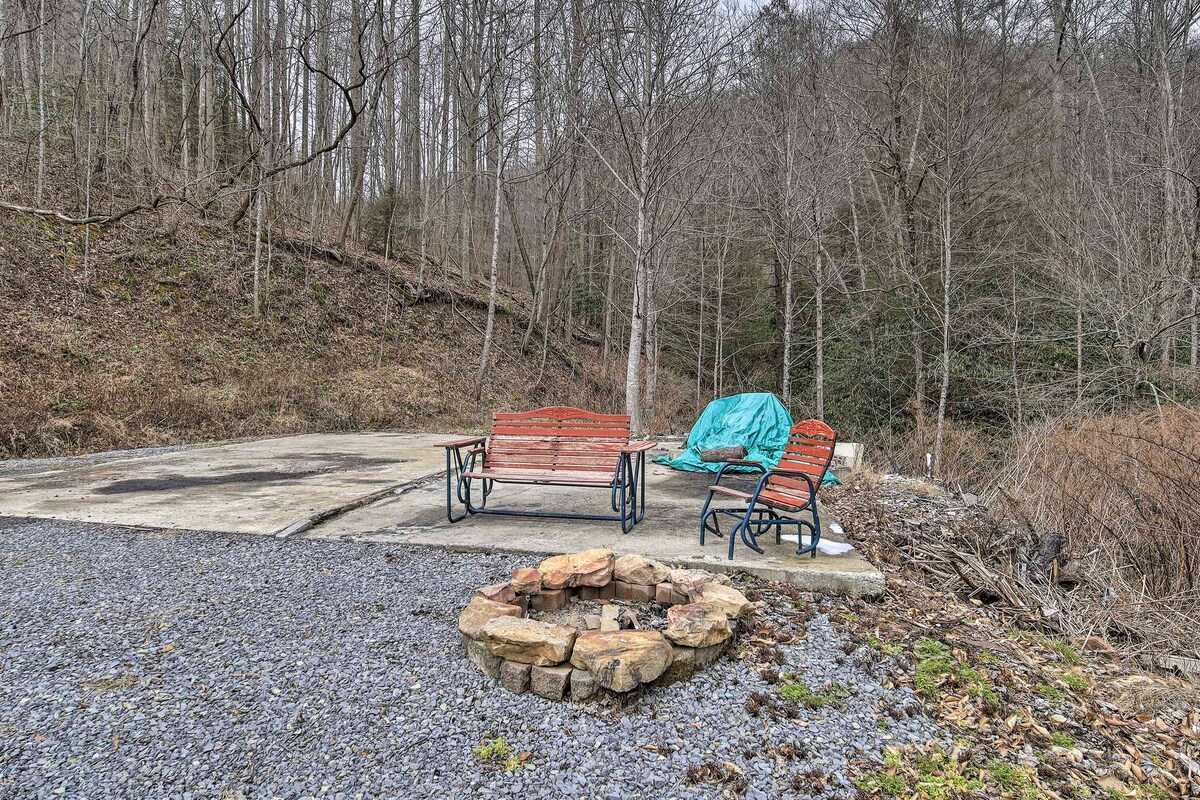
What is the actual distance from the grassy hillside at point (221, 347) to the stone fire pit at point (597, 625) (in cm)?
870

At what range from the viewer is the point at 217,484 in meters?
6.09

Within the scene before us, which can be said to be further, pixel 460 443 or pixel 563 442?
pixel 563 442

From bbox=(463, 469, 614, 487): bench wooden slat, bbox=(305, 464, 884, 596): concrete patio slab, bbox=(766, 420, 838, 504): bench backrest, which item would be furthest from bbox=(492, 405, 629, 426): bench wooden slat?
bbox=(766, 420, 838, 504): bench backrest

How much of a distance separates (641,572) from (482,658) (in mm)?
1013

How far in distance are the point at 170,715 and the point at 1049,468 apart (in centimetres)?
652

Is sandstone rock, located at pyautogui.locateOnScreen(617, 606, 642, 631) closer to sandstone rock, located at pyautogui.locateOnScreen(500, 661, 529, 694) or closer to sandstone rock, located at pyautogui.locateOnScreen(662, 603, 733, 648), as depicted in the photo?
sandstone rock, located at pyautogui.locateOnScreen(662, 603, 733, 648)

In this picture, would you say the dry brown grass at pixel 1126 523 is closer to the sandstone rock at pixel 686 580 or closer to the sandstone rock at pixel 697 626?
the sandstone rock at pixel 686 580

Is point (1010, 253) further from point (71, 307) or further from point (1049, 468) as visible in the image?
point (71, 307)

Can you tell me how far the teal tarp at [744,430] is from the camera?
7.91 m

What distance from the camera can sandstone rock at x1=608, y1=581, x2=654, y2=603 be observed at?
3.20m

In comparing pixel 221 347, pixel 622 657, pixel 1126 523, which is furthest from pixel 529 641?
pixel 221 347

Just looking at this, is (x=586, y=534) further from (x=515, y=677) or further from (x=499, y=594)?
(x=515, y=677)

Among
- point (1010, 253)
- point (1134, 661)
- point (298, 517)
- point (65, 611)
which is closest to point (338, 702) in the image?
point (65, 611)

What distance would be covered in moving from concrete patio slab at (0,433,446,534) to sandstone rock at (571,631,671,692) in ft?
9.85
